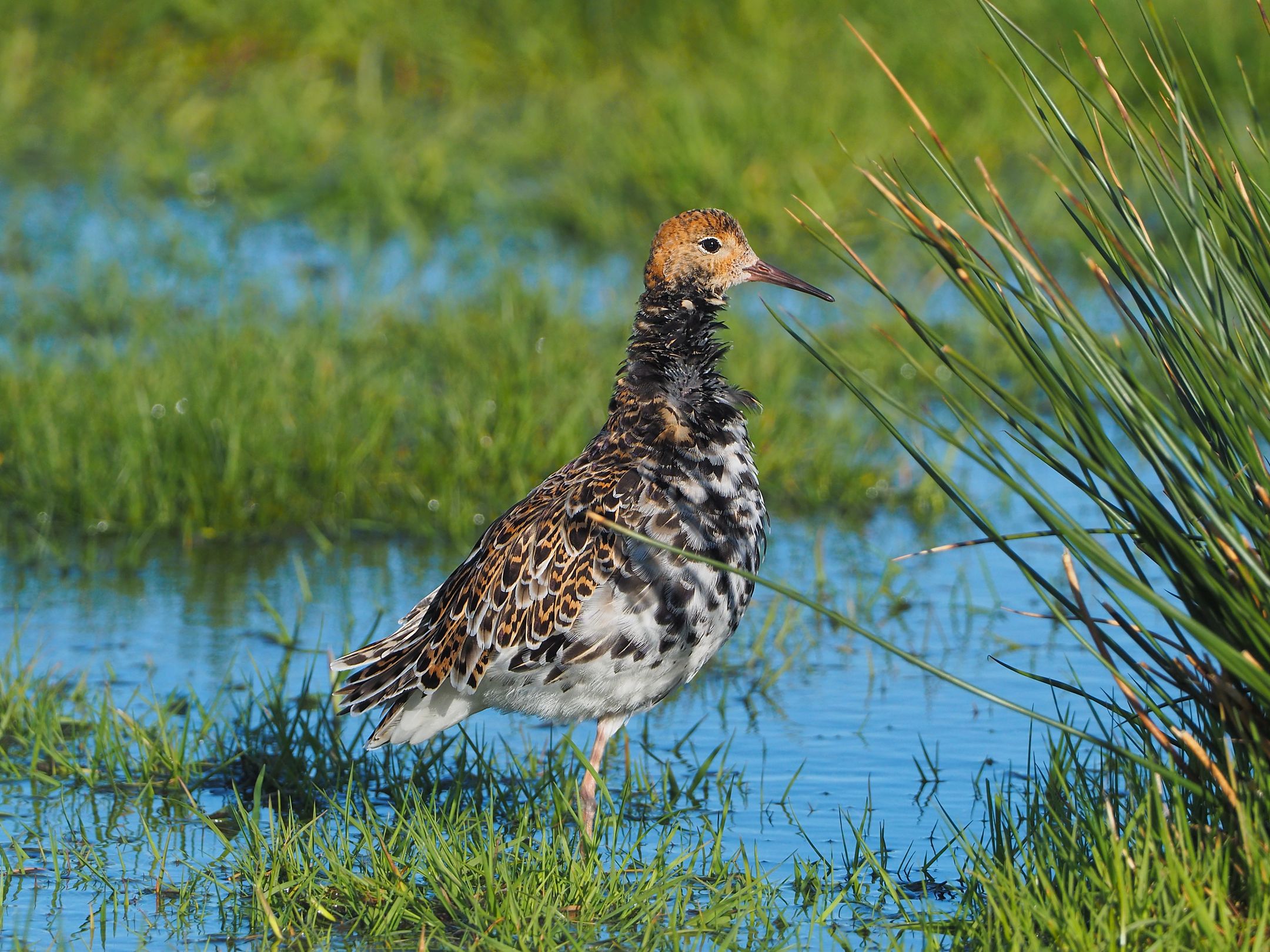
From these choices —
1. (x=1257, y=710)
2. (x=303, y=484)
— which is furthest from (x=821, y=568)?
(x=1257, y=710)

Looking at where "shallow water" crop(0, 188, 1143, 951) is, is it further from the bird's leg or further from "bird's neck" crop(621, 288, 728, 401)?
"bird's neck" crop(621, 288, 728, 401)

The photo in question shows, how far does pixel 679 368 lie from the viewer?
5.39 meters

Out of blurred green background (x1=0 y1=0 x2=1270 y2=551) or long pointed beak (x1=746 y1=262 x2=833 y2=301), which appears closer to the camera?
long pointed beak (x1=746 y1=262 x2=833 y2=301)

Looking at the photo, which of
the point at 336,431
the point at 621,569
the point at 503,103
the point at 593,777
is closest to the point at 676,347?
the point at 621,569

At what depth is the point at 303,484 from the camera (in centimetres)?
816

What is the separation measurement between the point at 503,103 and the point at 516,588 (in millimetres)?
9961

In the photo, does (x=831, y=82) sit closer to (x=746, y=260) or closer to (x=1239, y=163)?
(x=746, y=260)

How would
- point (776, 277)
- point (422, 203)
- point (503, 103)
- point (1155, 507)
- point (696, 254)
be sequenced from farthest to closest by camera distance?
point (503, 103) < point (422, 203) < point (776, 277) < point (696, 254) < point (1155, 507)

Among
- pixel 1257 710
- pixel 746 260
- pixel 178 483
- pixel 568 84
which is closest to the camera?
pixel 1257 710

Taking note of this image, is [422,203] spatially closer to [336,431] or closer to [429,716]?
[336,431]

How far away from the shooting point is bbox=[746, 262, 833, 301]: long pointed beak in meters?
5.76

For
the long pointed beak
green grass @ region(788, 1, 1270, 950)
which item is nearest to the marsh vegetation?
green grass @ region(788, 1, 1270, 950)

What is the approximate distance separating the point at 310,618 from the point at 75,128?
763cm

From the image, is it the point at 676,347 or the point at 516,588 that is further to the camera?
the point at 676,347
